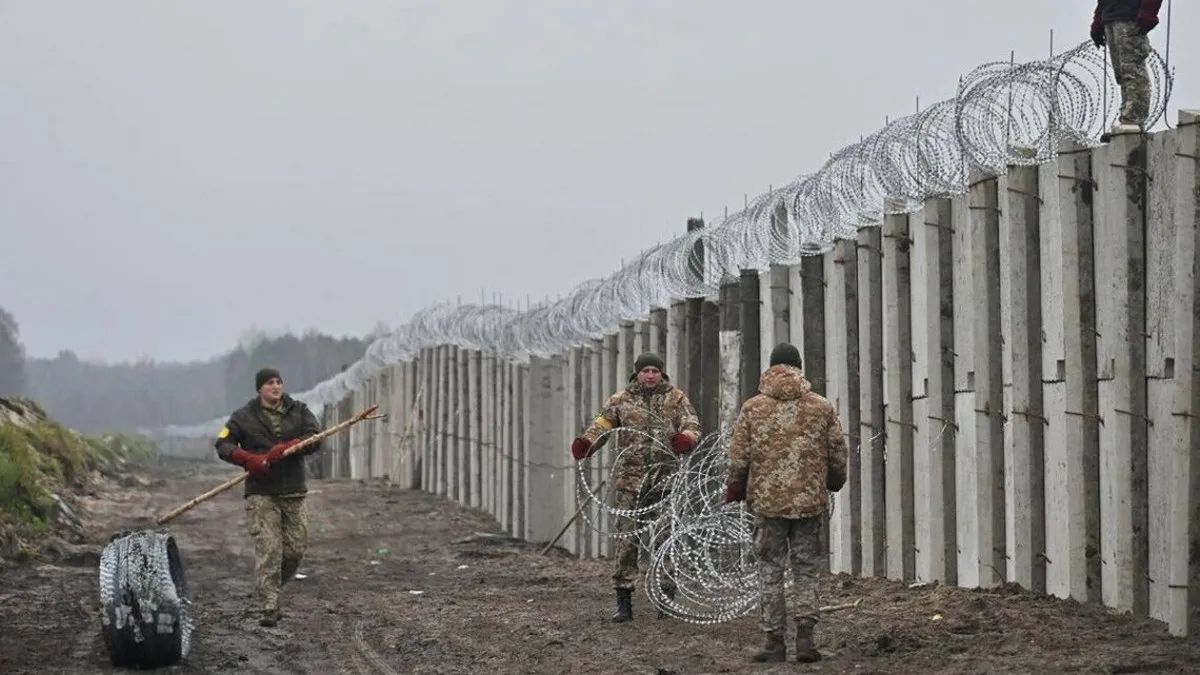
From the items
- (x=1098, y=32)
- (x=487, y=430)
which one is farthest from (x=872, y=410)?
(x=487, y=430)

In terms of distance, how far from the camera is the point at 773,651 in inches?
385

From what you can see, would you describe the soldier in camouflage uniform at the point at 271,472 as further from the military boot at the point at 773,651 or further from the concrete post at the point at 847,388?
the military boot at the point at 773,651

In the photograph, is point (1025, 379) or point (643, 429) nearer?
point (1025, 379)

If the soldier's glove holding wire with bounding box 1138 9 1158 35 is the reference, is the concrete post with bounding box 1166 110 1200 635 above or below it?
below

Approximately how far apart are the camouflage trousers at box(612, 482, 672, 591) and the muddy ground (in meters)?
0.28

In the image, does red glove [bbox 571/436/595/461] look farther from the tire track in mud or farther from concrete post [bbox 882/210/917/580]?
concrete post [bbox 882/210/917/580]

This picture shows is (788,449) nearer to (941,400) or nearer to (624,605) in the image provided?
(941,400)

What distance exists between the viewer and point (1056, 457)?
10.3 metres

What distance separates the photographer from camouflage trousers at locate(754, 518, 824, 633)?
32.0 ft

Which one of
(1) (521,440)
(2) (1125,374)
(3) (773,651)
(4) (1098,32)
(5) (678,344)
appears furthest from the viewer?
(1) (521,440)

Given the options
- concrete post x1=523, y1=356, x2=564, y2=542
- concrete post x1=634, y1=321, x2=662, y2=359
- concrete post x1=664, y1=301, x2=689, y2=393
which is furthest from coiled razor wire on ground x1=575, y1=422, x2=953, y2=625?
concrete post x1=523, y1=356, x2=564, y2=542

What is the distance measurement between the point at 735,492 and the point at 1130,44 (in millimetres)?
2990

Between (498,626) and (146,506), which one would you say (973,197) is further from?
(146,506)

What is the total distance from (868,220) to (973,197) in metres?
1.78
